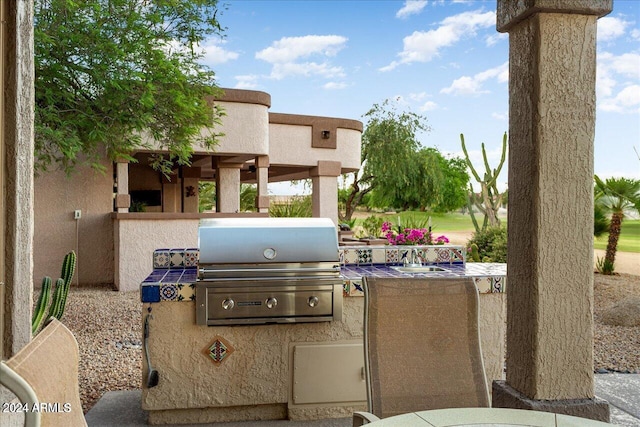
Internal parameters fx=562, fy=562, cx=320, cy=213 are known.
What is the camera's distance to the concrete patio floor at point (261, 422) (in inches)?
150

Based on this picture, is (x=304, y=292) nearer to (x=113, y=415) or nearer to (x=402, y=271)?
(x=402, y=271)

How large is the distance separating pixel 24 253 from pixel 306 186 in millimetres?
22959

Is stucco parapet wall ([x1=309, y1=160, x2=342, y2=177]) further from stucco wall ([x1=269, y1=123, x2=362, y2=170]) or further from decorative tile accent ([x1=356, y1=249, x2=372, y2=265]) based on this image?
decorative tile accent ([x1=356, y1=249, x2=372, y2=265])

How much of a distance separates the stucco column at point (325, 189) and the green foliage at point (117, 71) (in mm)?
4769

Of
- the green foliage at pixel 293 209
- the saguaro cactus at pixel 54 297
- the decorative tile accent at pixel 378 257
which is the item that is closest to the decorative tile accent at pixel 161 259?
the saguaro cactus at pixel 54 297

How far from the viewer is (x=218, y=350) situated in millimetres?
3773

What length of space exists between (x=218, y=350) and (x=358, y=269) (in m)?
1.28

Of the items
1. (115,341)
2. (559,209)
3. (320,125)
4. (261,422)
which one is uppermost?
(320,125)

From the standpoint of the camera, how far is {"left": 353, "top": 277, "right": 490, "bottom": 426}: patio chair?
288cm

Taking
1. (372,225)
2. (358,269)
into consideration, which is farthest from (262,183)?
(358,269)

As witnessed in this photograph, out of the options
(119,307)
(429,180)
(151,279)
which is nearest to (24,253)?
(151,279)

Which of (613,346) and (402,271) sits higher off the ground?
(402,271)

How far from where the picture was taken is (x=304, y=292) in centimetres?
382

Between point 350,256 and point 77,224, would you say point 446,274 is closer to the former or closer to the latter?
point 350,256
